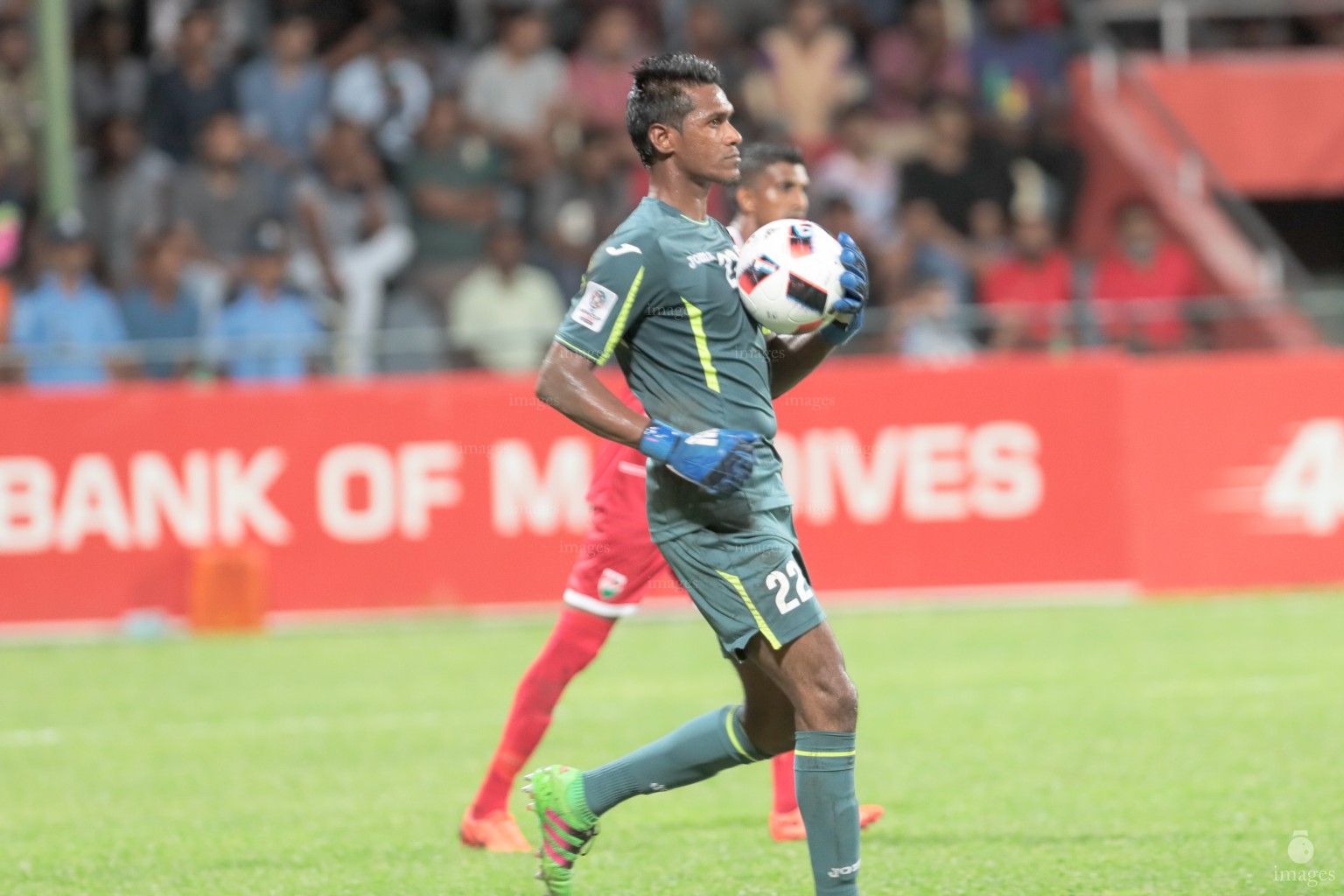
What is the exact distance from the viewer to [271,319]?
539 inches

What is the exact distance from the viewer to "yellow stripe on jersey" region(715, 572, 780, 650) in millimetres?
5086

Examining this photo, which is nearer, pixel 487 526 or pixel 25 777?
pixel 25 777

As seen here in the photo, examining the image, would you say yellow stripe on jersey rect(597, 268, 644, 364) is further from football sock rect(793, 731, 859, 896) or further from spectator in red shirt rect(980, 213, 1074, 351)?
spectator in red shirt rect(980, 213, 1074, 351)

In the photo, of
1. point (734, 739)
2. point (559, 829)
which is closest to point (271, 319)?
point (559, 829)

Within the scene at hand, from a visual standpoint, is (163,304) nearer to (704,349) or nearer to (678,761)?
(678,761)

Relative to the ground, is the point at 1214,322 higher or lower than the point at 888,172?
lower

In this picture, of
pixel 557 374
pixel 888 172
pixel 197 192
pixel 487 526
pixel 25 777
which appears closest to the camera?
pixel 557 374

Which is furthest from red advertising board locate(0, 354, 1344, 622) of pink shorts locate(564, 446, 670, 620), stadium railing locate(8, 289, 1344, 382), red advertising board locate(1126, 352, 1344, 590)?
pink shorts locate(564, 446, 670, 620)

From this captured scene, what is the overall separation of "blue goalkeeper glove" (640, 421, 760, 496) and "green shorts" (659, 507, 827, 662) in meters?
0.23

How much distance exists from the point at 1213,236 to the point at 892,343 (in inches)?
221

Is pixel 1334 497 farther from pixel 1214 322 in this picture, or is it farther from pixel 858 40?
pixel 858 40

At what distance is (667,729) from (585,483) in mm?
3966

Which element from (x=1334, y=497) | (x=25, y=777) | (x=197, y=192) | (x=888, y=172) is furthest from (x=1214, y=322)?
(x=25, y=777)

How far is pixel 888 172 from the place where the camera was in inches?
656
